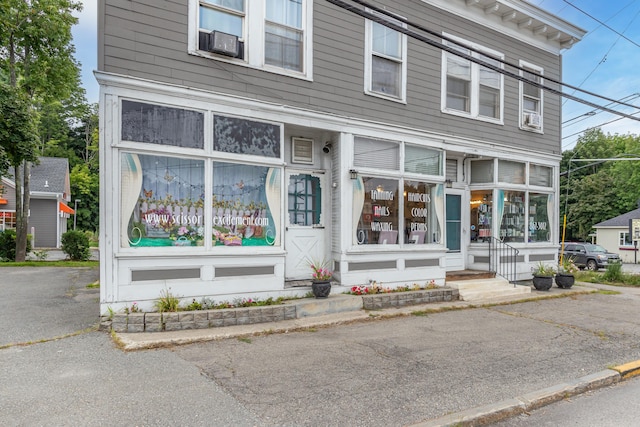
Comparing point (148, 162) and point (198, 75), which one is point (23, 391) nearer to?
point (148, 162)

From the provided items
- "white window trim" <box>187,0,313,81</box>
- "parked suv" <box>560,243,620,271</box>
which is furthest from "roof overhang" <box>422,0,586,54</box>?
"parked suv" <box>560,243,620,271</box>

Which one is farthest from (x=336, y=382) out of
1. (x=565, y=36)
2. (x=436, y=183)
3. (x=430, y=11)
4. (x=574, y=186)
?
(x=574, y=186)

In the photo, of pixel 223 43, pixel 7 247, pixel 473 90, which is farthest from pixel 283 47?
pixel 7 247

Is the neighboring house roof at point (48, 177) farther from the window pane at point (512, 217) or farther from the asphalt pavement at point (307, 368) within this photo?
the window pane at point (512, 217)

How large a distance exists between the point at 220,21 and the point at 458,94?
20.5 feet

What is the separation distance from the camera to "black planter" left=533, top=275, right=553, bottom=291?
33.9 feet

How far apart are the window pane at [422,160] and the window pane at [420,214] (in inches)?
12.5

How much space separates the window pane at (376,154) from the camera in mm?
8531

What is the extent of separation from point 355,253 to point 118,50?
17.8 feet

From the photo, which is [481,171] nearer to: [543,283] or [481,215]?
[481,215]

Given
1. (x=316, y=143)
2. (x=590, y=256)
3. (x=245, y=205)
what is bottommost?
(x=590, y=256)

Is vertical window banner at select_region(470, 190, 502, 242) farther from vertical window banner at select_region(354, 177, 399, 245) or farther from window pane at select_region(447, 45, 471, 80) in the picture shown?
vertical window banner at select_region(354, 177, 399, 245)

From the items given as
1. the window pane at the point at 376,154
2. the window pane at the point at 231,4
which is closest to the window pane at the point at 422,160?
the window pane at the point at 376,154

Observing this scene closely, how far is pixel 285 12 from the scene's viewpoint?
7.80 meters
